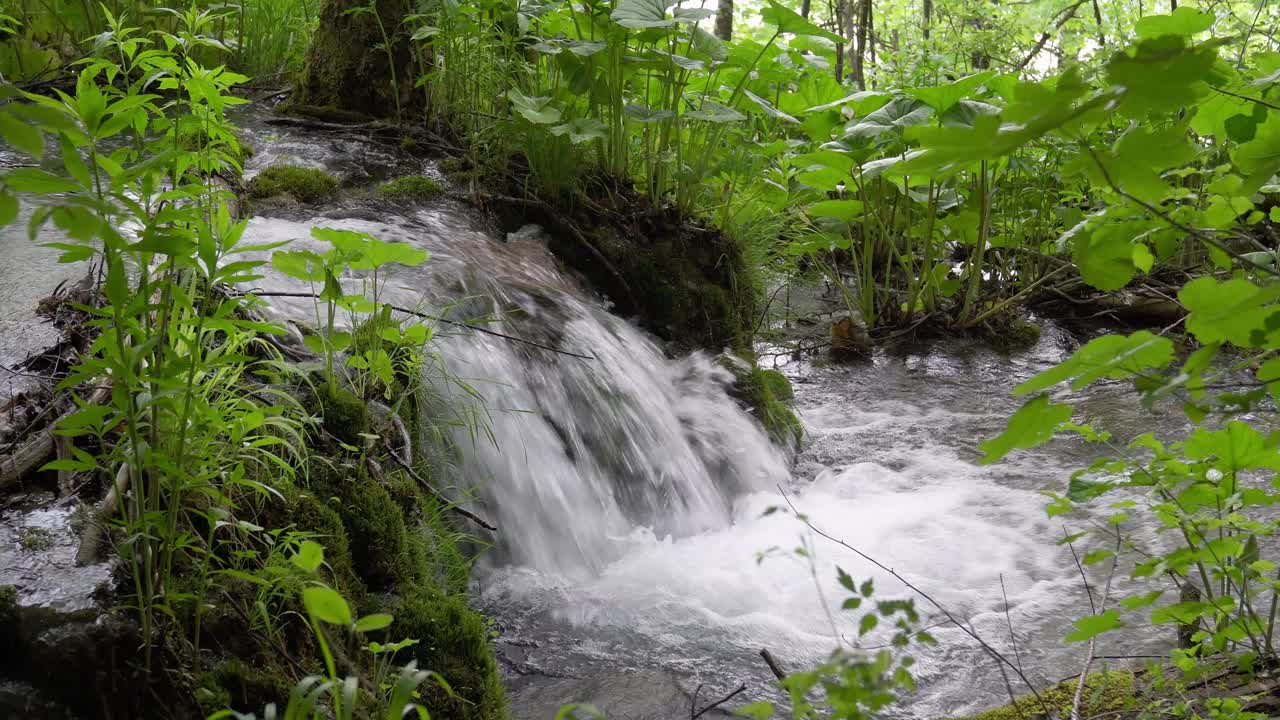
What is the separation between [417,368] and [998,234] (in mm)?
4291

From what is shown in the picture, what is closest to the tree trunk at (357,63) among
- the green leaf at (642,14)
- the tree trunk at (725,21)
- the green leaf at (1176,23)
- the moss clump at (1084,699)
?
the green leaf at (642,14)

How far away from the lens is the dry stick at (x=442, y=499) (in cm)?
241

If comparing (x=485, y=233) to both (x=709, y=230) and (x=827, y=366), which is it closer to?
(x=709, y=230)

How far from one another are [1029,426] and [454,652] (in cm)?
142

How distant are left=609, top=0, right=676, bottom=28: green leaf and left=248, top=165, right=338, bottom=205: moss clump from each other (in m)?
1.56

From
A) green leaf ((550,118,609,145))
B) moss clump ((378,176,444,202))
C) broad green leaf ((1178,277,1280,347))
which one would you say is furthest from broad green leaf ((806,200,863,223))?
broad green leaf ((1178,277,1280,347))

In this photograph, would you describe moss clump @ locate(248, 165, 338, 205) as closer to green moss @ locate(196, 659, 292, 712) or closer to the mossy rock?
the mossy rock

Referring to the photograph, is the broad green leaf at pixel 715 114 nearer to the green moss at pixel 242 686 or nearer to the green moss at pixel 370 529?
the green moss at pixel 370 529

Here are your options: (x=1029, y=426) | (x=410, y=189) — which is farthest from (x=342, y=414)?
(x=410, y=189)

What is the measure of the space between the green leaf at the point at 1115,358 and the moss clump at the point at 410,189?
3.84 meters

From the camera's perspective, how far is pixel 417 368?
→ 2652mm

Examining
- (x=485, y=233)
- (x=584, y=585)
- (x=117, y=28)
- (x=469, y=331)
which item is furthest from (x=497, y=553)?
(x=485, y=233)

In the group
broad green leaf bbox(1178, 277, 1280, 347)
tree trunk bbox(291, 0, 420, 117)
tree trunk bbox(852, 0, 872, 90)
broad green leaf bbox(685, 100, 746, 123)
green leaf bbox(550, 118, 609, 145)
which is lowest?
broad green leaf bbox(1178, 277, 1280, 347)

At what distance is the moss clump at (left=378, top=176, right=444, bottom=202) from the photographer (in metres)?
4.46
